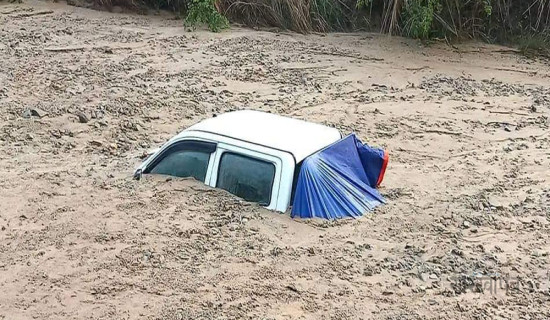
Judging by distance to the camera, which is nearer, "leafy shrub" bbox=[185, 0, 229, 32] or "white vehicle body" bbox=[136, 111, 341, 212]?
"white vehicle body" bbox=[136, 111, 341, 212]

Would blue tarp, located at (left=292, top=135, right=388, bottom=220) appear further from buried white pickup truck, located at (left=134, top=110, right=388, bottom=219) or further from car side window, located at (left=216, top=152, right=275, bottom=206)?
car side window, located at (left=216, top=152, right=275, bottom=206)

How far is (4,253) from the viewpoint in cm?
608

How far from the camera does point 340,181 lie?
20.9ft

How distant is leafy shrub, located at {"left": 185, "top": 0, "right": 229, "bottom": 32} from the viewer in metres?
12.7

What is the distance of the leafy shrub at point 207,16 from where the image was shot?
12711 mm

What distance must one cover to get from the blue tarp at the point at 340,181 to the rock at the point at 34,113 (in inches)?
163

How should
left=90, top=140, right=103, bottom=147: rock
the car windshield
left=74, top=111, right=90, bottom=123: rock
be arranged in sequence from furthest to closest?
left=74, top=111, right=90, bottom=123: rock, left=90, top=140, right=103, bottom=147: rock, the car windshield

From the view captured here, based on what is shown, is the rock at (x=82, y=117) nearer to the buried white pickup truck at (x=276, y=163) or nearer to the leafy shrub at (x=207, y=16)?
the buried white pickup truck at (x=276, y=163)

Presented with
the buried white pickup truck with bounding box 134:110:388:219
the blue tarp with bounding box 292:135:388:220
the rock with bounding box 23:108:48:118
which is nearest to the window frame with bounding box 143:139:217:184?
the buried white pickup truck with bounding box 134:110:388:219

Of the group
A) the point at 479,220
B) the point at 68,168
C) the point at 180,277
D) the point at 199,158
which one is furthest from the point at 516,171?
the point at 68,168

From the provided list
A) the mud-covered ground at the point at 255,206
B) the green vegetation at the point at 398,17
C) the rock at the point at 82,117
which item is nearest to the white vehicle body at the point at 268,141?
the mud-covered ground at the point at 255,206

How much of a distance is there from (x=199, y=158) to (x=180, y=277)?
1184 mm

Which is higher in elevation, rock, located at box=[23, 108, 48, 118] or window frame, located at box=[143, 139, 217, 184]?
window frame, located at box=[143, 139, 217, 184]

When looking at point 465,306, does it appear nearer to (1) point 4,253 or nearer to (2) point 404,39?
(1) point 4,253
